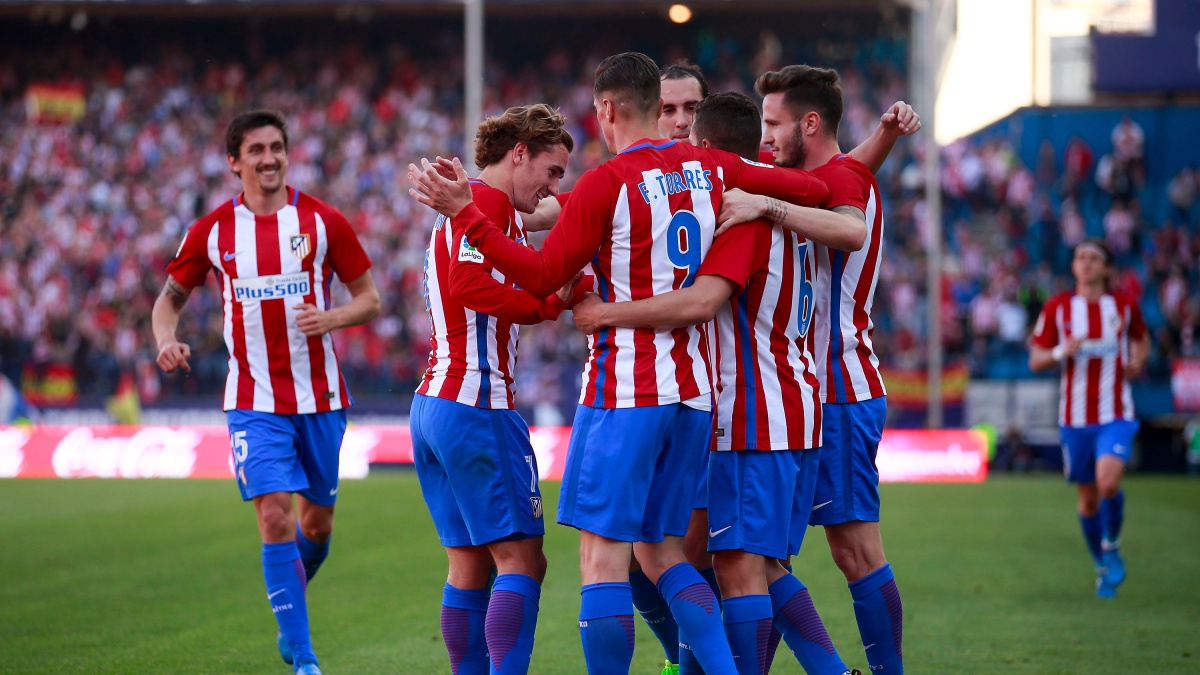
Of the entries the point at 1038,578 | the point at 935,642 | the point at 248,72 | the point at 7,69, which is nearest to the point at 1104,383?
the point at 1038,578

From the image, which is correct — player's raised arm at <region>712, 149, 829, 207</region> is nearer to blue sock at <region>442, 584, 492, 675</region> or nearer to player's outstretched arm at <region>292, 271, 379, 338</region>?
blue sock at <region>442, 584, 492, 675</region>

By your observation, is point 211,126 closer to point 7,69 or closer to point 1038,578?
point 7,69

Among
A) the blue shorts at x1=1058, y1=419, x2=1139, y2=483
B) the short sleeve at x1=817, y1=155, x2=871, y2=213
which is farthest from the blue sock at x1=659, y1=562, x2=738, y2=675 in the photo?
the blue shorts at x1=1058, y1=419, x2=1139, y2=483

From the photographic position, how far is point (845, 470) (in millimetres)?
4754

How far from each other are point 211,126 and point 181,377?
7.92 m

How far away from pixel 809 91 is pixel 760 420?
4.26 ft

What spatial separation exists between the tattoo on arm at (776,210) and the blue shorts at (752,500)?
810 millimetres

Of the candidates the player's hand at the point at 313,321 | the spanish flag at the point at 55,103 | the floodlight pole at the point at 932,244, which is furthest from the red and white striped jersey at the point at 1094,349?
the spanish flag at the point at 55,103

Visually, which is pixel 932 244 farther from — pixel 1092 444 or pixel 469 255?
pixel 469 255

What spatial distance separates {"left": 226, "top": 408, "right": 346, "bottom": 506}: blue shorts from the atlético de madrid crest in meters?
0.78

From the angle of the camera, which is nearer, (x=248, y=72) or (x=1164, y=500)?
(x=1164, y=500)

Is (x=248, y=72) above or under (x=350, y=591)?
above

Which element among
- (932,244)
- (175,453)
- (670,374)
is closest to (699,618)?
(670,374)

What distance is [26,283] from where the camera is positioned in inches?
955
